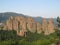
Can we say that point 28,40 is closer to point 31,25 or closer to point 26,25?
point 31,25

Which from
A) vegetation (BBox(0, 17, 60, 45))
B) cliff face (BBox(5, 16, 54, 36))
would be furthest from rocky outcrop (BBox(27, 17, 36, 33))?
vegetation (BBox(0, 17, 60, 45))

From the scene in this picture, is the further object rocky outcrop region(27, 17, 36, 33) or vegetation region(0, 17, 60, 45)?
rocky outcrop region(27, 17, 36, 33)

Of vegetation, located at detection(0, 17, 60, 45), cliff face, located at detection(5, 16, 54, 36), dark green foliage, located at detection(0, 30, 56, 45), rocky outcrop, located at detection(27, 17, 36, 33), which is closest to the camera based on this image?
vegetation, located at detection(0, 17, 60, 45)

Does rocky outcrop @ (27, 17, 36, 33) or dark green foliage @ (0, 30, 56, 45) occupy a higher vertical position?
rocky outcrop @ (27, 17, 36, 33)

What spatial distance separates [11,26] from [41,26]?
76.2ft

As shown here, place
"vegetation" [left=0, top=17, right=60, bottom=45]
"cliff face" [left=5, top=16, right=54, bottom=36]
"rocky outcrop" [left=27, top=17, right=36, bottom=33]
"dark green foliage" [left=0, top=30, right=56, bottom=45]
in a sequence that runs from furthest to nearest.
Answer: "rocky outcrop" [left=27, top=17, right=36, bottom=33] → "cliff face" [left=5, top=16, right=54, bottom=36] → "dark green foliage" [left=0, top=30, right=56, bottom=45] → "vegetation" [left=0, top=17, right=60, bottom=45]

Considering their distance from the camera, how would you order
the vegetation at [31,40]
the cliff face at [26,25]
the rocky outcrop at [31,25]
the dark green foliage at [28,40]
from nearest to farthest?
the vegetation at [31,40] → the dark green foliage at [28,40] → the cliff face at [26,25] → the rocky outcrop at [31,25]

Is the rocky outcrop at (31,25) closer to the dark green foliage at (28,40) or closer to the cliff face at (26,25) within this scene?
the cliff face at (26,25)

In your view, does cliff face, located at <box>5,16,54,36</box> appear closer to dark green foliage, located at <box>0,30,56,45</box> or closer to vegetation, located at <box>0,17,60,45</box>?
dark green foliage, located at <box>0,30,56,45</box>

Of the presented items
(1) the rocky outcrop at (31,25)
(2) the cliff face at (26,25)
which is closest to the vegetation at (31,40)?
(2) the cliff face at (26,25)

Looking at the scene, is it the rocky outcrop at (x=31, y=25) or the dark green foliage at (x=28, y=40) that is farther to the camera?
the rocky outcrop at (x=31, y=25)

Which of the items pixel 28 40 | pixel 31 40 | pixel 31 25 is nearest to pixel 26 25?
pixel 31 25

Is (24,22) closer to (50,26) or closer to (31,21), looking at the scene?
(31,21)

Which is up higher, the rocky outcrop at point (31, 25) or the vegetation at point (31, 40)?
the rocky outcrop at point (31, 25)
